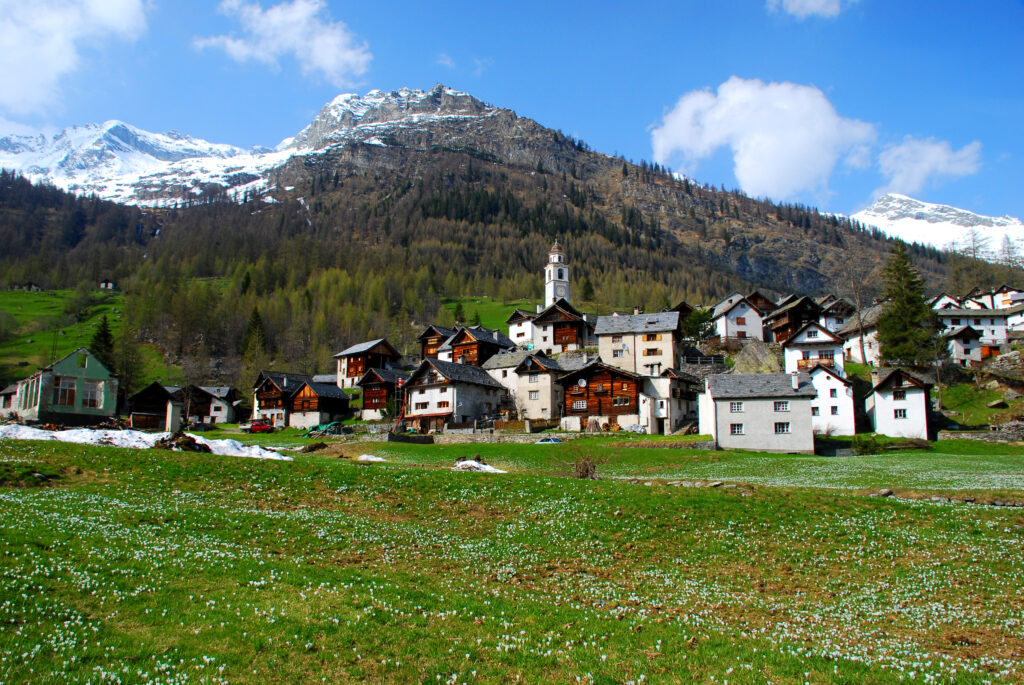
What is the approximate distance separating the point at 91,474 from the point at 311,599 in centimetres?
1929

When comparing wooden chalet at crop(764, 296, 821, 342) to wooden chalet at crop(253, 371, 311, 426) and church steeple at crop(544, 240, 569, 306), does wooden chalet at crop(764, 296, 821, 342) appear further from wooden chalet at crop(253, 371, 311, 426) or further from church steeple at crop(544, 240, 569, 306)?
Answer: wooden chalet at crop(253, 371, 311, 426)

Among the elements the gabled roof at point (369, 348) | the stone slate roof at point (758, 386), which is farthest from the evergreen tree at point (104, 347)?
the stone slate roof at point (758, 386)

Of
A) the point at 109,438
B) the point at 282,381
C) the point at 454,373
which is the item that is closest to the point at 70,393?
the point at 109,438

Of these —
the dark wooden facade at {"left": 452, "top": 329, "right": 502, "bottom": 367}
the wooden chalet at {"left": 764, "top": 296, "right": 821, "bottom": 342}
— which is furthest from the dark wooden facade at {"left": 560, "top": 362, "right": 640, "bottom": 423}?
the wooden chalet at {"left": 764, "top": 296, "right": 821, "bottom": 342}

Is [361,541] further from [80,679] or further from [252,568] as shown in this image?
[80,679]

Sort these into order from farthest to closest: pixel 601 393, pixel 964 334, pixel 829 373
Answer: pixel 964 334
pixel 601 393
pixel 829 373

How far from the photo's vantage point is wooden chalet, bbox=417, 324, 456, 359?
127m

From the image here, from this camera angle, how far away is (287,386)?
358ft

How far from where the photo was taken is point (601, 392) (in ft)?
270

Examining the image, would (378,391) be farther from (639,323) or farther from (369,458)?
(369,458)

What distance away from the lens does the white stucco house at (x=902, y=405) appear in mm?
67438

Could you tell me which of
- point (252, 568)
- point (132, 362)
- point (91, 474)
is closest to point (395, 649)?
point (252, 568)

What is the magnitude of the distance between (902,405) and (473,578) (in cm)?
6502

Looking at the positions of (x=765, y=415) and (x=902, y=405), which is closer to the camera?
(x=765, y=415)
